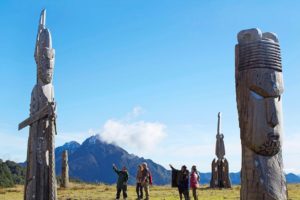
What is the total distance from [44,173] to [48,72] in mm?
3236

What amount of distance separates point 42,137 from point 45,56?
8.71 ft

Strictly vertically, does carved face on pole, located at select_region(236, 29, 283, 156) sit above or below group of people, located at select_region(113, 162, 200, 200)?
above

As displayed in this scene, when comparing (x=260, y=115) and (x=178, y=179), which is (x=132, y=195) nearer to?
(x=178, y=179)

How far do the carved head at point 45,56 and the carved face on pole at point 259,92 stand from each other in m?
8.20

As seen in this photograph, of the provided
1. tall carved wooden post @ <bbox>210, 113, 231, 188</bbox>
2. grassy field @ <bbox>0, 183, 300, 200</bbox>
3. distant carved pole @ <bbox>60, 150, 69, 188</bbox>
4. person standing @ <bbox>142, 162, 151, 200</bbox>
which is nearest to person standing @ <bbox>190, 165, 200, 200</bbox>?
person standing @ <bbox>142, 162, 151, 200</bbox>

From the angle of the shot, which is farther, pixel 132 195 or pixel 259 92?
pixel 132 195

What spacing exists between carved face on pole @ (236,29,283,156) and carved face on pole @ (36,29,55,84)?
8188 millimetres

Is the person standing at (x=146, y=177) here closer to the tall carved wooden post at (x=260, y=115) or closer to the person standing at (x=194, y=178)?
the person standing at (x=194, y=178)

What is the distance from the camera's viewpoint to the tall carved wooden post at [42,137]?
14227mm

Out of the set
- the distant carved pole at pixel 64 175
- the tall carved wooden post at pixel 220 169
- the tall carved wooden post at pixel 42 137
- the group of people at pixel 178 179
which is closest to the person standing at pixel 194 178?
the group of people at pixel 178 179

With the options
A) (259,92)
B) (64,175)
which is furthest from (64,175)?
(259,92)

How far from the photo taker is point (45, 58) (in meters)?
15.0

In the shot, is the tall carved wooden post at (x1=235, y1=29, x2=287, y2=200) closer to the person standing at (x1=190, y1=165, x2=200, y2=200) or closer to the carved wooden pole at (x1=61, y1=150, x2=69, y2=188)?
the person standing at (x1=190, y1=165, x2=200, y2=200)

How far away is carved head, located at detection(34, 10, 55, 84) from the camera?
14.8 meters
